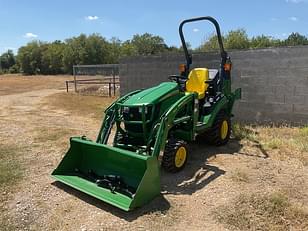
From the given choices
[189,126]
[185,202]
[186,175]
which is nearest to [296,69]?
[189,126]

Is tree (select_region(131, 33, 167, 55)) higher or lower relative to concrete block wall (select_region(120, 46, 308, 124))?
higher

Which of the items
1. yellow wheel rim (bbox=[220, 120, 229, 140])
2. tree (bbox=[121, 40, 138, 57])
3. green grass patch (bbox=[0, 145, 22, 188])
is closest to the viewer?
green grass patch (bbox=[0, 145, 22, 188])

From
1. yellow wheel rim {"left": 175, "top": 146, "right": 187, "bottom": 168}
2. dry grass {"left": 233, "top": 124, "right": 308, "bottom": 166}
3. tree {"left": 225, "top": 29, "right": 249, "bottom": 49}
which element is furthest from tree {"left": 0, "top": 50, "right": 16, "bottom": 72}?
yellow wheel rim {"left": 175, "top": 146, "right": 187, "bottom": 168}

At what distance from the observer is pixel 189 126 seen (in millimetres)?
5043

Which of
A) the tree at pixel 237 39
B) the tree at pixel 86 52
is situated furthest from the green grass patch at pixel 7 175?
the tree at pixel 86 52

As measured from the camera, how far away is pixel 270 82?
7.45 m

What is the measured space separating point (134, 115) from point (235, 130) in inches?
121

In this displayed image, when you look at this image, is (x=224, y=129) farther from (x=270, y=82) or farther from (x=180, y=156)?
(x=270, y=82)

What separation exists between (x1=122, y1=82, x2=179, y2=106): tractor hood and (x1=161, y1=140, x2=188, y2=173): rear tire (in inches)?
23.8

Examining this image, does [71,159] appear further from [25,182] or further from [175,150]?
[175,150]

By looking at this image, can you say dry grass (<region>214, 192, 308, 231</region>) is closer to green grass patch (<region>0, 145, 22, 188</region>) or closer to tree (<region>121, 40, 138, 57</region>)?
green grass patch (<region>0, 145, 22, 188</region>)

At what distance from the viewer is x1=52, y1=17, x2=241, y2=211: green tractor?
3.81 m

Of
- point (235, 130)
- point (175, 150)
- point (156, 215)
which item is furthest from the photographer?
point (235, 130)

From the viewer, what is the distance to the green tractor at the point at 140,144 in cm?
381
